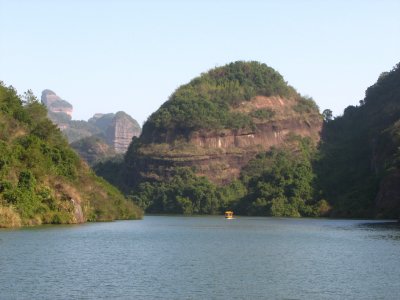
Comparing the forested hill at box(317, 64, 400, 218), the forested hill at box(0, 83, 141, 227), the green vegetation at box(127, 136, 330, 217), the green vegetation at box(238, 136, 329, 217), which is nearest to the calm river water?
the forested hill at box(0, 83, 141, 227)

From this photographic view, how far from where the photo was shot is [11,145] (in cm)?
8562

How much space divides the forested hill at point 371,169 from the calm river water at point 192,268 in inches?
2489

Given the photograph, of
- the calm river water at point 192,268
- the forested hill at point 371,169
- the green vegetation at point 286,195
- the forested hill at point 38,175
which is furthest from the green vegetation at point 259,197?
the calm river water at point 192,268

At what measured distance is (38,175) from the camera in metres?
85.0

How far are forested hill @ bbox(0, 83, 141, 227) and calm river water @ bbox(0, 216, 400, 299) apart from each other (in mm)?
10001

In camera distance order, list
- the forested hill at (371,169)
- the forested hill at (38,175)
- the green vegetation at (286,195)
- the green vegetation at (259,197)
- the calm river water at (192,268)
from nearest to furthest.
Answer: the calm river water at (192,268) → the forested hill at (38,175) → the forested hill at (371,169) → the green vegetation at (286,195) → the green vegetation at (259,197)

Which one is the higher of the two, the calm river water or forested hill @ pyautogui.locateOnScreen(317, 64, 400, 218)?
forested hill @ pyautogui.locateOnScreen(317, 64, 400, 218)

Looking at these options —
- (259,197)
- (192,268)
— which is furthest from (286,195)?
(192,268)

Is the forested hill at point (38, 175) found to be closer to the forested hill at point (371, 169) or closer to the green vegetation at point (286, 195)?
the forested hill at point (371, 169)

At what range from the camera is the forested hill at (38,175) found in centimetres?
7844

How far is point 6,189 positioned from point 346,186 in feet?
340

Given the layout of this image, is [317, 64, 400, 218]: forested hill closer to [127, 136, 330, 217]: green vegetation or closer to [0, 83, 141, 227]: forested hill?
[127, 136, 330, 217]: green vegetation

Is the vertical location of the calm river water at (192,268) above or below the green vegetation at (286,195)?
below

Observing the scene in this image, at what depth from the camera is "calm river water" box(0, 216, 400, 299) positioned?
35688mm
